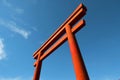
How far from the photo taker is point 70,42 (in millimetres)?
3590

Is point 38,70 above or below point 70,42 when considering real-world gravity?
above

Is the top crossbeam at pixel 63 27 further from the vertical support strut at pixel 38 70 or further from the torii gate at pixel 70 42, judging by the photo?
the vertical support strut at pixel 38 70

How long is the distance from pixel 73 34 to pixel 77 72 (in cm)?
141

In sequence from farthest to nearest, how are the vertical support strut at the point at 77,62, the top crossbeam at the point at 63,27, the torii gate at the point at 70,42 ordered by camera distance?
1. the top crossbeam at the point at 63,27
2. the torii gate at the point at 70,42
3. the vertical support strut at the point at 77,62

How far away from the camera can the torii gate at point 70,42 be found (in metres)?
2.86

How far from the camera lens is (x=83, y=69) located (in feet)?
9.17

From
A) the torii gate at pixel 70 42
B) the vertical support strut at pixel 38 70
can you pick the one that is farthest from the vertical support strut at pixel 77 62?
the vertical support strut at pixel 38 70

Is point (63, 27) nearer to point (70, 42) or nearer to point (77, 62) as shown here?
point (70, 42)

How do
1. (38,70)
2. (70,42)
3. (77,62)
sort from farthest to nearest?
(38,70)
(70,42)
(77,62)

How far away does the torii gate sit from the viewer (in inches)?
113

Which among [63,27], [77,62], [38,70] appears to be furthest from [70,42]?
[38,70]

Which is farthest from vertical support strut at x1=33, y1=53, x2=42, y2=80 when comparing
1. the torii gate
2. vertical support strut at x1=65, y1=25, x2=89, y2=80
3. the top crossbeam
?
vertical support strut at x1=65, y1=25, x2=89, y2=80

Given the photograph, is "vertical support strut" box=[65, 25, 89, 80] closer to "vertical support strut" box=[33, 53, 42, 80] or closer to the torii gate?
the torii gate

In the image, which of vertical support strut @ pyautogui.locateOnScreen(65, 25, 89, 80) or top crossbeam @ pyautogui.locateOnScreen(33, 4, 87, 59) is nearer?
vertical support strut @ pyautogui.locateOnScreen(65, 25, 89, 80)
